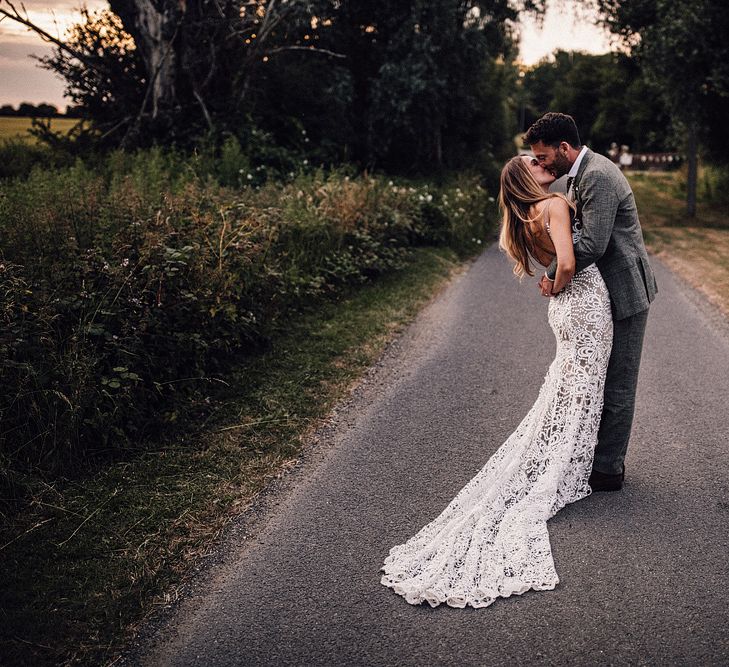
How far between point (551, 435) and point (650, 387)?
8.46 ft

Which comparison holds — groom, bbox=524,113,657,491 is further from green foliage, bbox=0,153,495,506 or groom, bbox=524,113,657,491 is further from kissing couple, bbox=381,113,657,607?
green foliage, bbox=0,153,495,506

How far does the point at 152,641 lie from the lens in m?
3.17

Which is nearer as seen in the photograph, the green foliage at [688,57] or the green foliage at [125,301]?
the green foliage at [125,301]

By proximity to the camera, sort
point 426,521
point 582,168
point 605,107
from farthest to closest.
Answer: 1. point 605,107
2. point 582,168
3. point 426,521

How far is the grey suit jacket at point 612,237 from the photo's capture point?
164 inches

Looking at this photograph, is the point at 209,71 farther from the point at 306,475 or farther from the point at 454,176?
the point at 306,475

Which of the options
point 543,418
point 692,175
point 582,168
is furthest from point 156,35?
point 692,175

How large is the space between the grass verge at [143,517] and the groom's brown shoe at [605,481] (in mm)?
2063

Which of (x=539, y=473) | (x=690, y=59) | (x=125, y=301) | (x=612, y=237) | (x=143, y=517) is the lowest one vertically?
(x=143, y=517)

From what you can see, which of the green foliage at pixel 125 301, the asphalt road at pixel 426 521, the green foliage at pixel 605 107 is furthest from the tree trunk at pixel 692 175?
the green foliage at pixel 605 107

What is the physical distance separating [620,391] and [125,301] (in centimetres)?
367

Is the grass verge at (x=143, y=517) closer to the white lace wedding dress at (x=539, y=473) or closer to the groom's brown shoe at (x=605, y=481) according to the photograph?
the white lace wedding dress at (x=539, y=473)

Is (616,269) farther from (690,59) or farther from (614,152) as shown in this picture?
(614,152)

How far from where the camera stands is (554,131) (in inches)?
167
